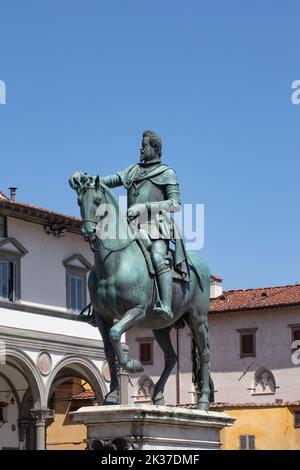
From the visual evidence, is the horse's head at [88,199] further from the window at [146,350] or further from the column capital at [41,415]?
the window at [146,350]

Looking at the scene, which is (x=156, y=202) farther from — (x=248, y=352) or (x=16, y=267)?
(x=248, y=352)

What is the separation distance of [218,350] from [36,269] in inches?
679

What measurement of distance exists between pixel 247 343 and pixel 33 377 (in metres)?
17.8

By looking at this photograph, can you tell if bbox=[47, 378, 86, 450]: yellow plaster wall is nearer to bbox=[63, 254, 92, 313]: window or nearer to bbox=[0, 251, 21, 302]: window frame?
bbox=[63, 254, 92, 313]: window

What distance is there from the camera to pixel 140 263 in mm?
13719

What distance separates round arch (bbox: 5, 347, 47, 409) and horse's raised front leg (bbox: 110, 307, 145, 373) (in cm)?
2101

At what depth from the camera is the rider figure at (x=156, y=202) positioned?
45.3 feet

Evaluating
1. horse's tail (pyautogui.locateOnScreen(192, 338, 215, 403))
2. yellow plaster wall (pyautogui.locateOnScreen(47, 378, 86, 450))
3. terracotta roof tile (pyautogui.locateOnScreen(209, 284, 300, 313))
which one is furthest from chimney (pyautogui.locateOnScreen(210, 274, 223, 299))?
horse's tail (pyautogui.locateOnScreen(192, 338, 215, 403))

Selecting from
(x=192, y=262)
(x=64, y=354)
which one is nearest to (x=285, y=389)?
(x=64, y=354)

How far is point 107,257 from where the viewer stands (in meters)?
13.5

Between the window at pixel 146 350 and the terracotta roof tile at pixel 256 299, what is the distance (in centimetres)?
329

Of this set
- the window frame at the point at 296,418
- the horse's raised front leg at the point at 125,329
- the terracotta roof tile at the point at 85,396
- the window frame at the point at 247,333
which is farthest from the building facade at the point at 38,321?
the horse's raised front leg at the point at 125,329
